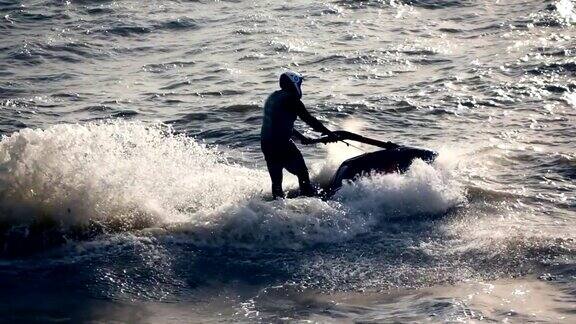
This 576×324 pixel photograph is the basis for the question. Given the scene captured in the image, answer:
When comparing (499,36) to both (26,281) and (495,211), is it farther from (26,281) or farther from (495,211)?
(26,281)

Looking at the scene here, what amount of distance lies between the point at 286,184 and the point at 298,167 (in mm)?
1524

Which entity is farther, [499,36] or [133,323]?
[499,36]

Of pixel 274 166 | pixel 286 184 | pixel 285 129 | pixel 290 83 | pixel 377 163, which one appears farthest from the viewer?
pixel 286 184

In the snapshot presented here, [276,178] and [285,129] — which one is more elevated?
[285,129]

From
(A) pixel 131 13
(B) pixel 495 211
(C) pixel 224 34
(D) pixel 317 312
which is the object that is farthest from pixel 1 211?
(A) pixel 131 13

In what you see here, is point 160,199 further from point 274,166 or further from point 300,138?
point 300,138

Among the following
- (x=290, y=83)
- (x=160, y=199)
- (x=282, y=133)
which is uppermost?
(x=290, y=83)

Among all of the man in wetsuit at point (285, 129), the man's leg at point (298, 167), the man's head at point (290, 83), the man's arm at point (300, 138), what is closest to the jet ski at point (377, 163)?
the man's leg at point (298, 167)

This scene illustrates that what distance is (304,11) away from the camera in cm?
2666

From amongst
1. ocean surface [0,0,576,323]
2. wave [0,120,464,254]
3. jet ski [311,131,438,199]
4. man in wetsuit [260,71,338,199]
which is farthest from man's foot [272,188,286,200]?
jet ski [311,131,438,199]

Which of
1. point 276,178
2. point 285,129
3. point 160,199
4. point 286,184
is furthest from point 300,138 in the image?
point 160,199

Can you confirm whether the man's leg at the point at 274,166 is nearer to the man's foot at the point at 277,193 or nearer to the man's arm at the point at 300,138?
the man's foot at the point at 277,193

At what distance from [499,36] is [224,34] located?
7.01 m

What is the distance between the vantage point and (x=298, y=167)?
40.5 feet
